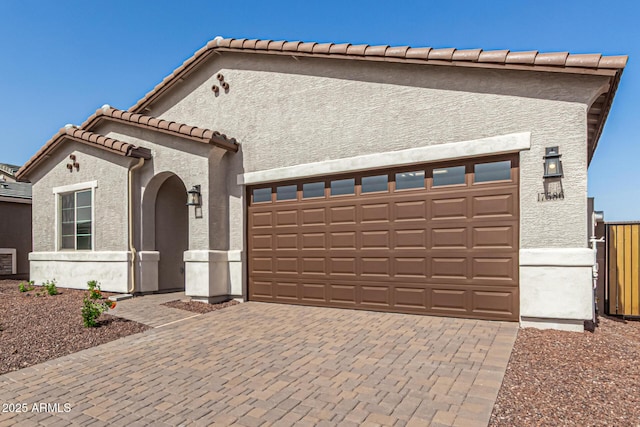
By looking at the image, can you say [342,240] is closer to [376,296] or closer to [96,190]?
[376,296]

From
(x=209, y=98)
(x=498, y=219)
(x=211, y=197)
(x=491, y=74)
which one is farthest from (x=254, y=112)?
(x=498, y=219)

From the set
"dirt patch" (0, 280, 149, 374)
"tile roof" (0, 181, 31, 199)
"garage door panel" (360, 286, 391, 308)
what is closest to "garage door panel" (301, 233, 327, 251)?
"garage door panel" (360, 286, 391, 308)

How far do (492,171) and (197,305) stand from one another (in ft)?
22.2

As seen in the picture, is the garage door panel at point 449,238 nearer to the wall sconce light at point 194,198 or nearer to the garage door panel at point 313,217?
the garage door panel at point 313,217

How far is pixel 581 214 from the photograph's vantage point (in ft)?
19.0

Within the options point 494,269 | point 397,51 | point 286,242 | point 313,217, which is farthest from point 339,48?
point 494,269

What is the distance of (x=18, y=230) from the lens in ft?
50.2

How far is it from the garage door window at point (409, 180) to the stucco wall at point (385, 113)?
0.55 meters

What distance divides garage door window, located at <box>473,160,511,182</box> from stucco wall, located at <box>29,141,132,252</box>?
8.49 meters

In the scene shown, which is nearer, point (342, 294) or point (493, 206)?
point (493, 206)

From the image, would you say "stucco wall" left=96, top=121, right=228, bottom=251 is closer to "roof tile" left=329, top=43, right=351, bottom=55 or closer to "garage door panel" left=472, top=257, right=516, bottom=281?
"roof tile" left=329, top=43, right=351, bottom=55

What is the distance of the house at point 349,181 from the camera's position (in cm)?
602

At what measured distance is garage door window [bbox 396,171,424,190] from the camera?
714cm

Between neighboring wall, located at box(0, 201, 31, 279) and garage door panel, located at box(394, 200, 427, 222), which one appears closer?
garage door panel, located at box(394, 200, 427, 222)
